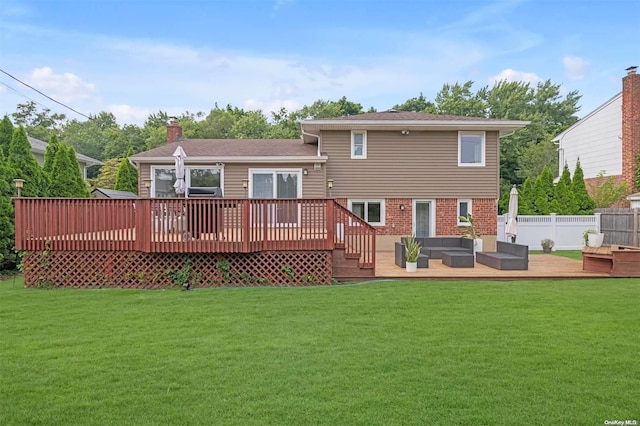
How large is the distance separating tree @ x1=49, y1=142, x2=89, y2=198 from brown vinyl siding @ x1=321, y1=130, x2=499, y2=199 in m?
8.09

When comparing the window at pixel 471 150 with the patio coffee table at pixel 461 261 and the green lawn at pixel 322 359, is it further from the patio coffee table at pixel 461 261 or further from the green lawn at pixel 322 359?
the green lawn at pixel 322 359

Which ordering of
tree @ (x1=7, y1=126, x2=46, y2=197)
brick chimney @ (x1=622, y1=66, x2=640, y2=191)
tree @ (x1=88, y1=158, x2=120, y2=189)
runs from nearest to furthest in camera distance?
1. tree @ (x1=7, y1=126, x2=46, y2=197)
2. brick chimney @ (x1=622, y1=66, x2=640, y2=191)
3. tree @ (x1=88, y1=158, x2=120, y2=189)

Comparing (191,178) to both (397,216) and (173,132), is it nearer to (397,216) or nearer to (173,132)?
(173,132)

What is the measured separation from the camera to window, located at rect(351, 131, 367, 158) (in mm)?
13805

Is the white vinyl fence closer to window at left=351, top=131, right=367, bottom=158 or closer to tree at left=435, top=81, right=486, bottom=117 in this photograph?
window at left=351, top=131, right=367, bottom=158

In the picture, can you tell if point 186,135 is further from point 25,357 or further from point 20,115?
point 25,357

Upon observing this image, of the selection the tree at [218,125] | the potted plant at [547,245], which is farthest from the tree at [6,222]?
the tree at [218,125]

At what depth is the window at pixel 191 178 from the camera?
13609mm

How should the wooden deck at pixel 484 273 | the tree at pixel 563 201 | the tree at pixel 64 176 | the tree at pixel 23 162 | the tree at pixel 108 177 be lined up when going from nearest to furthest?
1. the wooden deck at pixel 484 273
2. the tree at pixel 23 162
3. the tree at pixel 64 176
4. the tree at pixel 563 201
5. the tree at pixel 108 177

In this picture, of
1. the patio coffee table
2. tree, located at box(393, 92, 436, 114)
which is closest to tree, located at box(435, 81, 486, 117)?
tree, located at box(393, 92, 436, 114)

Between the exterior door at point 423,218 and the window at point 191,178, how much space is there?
638 centimetres

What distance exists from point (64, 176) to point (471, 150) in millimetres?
A: 13009

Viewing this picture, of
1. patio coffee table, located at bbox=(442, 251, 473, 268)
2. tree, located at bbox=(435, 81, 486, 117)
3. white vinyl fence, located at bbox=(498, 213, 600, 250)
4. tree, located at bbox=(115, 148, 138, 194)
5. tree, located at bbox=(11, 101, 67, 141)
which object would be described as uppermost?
tree, located at bbox=(11, 101, 67, 141)

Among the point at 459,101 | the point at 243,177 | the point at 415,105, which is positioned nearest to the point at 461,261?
the point at 243,177
